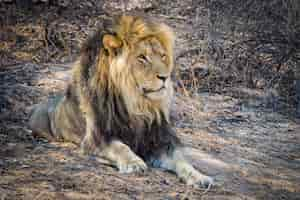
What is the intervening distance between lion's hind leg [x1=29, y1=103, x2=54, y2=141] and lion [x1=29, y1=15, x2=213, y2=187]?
29.7 inches

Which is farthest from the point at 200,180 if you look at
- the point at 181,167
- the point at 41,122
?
the point at 41,122

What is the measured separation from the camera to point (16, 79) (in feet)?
24.0

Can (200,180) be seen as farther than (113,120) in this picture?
No

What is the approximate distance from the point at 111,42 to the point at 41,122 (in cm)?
141

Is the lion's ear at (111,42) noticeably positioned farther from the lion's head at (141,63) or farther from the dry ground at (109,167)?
the dry ground at (109,167)

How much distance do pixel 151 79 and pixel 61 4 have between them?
5.24 metres

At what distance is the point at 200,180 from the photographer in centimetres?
450

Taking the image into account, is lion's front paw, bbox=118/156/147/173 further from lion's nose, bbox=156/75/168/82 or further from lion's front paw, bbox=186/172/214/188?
lion's nose, bbox=156/75/168/82

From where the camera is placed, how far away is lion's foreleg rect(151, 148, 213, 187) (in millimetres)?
4508

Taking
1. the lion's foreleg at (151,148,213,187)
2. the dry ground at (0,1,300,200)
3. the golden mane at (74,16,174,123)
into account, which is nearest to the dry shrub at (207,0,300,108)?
the dry ground at (0,1,300,200)

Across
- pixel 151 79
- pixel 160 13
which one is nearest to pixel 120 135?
pixel 151 79

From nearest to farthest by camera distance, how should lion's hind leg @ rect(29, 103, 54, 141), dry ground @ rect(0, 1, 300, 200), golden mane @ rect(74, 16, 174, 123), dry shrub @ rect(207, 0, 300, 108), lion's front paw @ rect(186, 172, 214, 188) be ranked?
dry ground @ rect(0, 1, 300, 200) < lion's front paw @ rect(186, 172, 214, 188) < golden mane @ rect(74, 16, 174, 123) < lion's hind leg @ rect(29, 103, 54, 141) < dry shrub @ rect(207, 0, 300, 108)

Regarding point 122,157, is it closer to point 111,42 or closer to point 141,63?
point 141,63

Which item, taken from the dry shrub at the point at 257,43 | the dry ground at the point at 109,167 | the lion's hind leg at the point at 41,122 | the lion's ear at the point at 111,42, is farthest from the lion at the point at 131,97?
the dry shrub at the point at 257,43
